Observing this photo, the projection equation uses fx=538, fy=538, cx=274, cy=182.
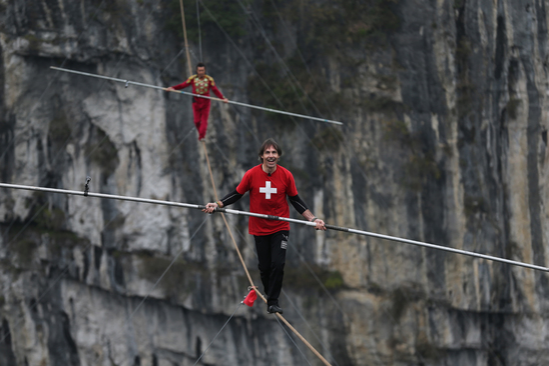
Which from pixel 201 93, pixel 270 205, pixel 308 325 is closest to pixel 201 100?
pixel 201 93

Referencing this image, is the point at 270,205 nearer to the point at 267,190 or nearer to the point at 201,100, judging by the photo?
the point at 267,190

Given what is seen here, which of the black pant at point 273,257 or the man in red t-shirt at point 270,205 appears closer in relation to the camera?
the man in red t-shirt at point 270,205

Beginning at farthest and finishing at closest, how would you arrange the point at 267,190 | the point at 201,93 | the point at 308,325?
the point at 308,325
the point at 201,93
the point at 267,190

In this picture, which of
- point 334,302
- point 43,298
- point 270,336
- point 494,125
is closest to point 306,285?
point 334,302

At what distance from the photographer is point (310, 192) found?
14.5m

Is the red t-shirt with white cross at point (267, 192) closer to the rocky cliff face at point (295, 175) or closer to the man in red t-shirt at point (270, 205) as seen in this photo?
the man in red t-shirt at point (270, 205)

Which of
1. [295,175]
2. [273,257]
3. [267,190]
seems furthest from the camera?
[295,175]

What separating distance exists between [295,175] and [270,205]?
8.85 meters

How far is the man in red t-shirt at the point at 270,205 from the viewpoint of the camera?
548 cm

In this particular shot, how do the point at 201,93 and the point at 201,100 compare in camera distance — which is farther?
the point at 201,100

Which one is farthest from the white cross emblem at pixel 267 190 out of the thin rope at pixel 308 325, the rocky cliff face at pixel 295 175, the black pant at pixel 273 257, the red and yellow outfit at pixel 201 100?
the thin rope at pixel 308 325

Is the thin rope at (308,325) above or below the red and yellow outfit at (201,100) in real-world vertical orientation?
below

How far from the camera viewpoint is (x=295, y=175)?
1439cm

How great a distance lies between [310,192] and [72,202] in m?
6.89
